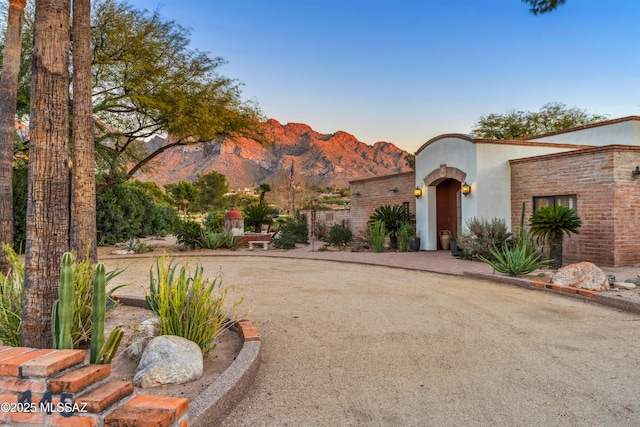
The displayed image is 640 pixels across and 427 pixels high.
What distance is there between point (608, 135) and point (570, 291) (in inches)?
467

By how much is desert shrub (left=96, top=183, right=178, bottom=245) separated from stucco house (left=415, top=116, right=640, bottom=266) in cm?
1355

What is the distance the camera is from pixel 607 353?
3.85m

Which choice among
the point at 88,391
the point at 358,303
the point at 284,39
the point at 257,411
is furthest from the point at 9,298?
the point at 284,39

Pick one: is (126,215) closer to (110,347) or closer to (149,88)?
(149,88)

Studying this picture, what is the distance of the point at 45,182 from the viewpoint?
3008 mm

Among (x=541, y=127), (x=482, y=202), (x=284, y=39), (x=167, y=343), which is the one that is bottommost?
(x=167, y=343)

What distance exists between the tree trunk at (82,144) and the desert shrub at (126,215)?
44.4 ft

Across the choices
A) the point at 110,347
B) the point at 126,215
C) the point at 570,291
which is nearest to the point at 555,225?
the point at 570,291

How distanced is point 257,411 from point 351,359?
4.00 ft

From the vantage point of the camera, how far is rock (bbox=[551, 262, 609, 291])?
6.55 metres

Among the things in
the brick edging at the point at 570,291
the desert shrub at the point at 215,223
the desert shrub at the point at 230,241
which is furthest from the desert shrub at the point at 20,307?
the desert shrub at the point at 215,223

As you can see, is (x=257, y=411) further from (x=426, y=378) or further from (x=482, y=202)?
(x=482, y=202)

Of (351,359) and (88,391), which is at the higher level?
(88,391)

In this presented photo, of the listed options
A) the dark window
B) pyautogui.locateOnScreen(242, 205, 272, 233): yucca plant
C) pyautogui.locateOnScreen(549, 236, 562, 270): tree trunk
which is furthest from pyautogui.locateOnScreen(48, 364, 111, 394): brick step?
pyautogui.locateOnScreen(242, 205, 272, 233): yucca plant
